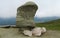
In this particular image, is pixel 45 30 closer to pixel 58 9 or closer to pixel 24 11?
pixel 24 11

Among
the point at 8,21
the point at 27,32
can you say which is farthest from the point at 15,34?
the point at 8,21

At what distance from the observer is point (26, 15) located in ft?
5.35

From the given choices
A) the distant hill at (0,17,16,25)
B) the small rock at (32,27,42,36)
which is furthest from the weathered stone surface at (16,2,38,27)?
the distant hill at (0,17,16,25)

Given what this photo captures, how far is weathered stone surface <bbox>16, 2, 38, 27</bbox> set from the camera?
5.31 ft

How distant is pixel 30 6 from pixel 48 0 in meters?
0.60

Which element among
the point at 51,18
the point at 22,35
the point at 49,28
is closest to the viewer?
the point at 22,35

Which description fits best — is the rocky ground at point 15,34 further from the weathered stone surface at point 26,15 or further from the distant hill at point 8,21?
the distant hill at point 8,21

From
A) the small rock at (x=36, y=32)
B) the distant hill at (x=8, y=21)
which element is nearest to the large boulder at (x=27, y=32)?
the small rock at (x=36, y=32)

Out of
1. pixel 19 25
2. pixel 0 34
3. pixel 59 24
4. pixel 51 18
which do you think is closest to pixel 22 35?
pixel 19 25

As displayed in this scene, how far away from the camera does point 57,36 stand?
1.61m

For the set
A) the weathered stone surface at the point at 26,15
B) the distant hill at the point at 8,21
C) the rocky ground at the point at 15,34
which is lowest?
the rocky ground at the point at 15,34

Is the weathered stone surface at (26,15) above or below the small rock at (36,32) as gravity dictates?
above

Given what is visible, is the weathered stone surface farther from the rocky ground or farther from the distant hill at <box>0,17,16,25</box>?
the distant hill at <box>0,17,16,25</box>

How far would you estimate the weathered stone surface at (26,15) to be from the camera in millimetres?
1619
